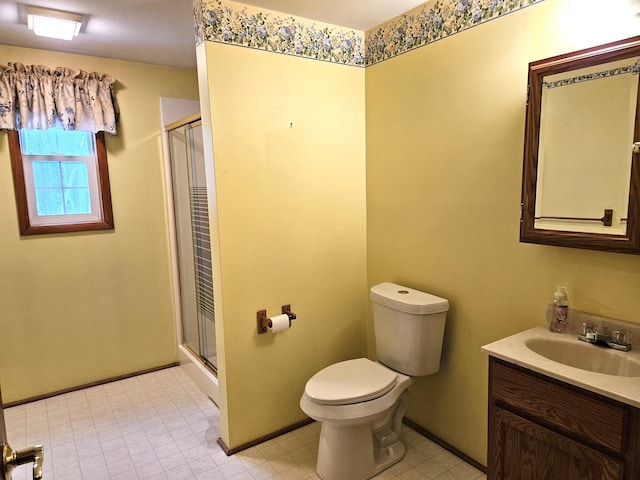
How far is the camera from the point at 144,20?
2180 mm

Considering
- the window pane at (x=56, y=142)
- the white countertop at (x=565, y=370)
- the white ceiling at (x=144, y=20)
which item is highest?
the white ceiling at (x=144, y=20)

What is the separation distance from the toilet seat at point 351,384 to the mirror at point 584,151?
929 millimetres

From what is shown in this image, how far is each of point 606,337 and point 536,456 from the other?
494 millimetres

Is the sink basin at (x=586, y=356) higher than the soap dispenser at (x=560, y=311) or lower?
lower

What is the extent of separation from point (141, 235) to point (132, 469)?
157cm

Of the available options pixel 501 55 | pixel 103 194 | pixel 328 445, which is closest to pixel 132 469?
pixel 328 445

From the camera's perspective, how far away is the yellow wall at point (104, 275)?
266 centimetres

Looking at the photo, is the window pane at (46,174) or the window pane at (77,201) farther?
the window pane at (77,201)

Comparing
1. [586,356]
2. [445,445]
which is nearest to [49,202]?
[445,445]

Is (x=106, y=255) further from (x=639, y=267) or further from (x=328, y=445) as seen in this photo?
(x=639, y=267)

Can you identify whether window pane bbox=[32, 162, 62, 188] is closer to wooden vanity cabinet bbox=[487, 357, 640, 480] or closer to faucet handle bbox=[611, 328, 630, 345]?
wooden vanity cabinet bbox=[487, 357, 640, 480]

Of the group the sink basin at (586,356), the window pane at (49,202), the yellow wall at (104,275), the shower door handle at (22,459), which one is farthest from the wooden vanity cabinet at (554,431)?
the window pane at (49,202)

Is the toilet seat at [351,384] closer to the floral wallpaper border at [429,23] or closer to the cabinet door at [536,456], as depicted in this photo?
the cabinet door at [536,456]

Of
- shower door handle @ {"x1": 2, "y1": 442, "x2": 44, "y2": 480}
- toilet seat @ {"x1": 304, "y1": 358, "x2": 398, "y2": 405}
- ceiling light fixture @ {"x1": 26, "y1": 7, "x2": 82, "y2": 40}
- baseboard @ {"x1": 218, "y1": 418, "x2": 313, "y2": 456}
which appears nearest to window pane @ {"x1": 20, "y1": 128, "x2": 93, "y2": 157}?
ceiling light fixture @ {"x1": 26, "y1": 7, "x2": 82, "y2": 40}
